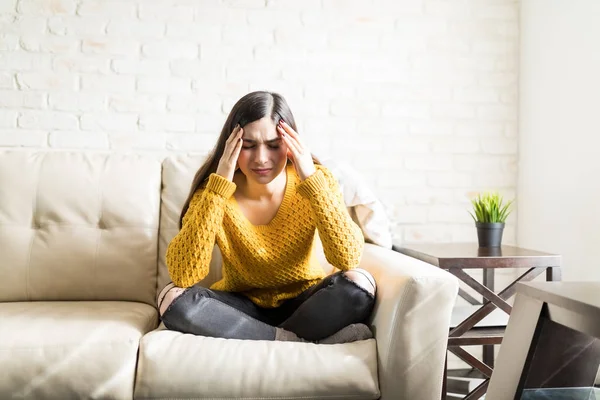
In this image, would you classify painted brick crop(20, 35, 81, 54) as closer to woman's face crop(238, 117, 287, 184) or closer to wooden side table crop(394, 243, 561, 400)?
woman's face crop(238, 117, 287, 184)

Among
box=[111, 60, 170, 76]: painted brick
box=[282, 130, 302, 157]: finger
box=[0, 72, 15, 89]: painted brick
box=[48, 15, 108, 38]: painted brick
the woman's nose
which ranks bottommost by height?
the woman's nose

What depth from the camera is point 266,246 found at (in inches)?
61.5

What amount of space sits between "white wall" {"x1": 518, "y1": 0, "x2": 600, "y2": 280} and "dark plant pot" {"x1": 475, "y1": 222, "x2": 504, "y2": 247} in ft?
1.08

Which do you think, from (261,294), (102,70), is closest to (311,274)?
(261,294)

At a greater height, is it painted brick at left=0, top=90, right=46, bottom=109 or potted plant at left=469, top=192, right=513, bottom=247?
painted brick at left=0, top=90, right=46, bottom=109

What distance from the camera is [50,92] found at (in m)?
2.09

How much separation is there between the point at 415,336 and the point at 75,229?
45.5 inches

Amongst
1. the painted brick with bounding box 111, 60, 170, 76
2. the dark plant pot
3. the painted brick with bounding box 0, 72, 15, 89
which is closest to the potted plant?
the dark plant pot

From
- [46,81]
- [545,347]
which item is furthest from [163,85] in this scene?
[545,347]

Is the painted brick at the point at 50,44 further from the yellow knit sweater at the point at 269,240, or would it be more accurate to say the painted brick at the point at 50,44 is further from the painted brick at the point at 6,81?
the yellow knit sweater at the point at 269,240

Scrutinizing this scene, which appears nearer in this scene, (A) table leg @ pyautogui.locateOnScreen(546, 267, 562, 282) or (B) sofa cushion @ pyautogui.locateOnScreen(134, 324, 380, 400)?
(B) sofa cushion @ pyautogui.locateOnScreen(134, 324, 380, 400)

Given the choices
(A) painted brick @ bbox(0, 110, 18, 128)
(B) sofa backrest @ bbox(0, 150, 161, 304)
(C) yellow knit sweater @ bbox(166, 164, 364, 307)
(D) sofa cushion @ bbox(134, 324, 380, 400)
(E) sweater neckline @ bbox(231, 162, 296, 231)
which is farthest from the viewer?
(A) painted brick @ bbox(0, 110, 18, 128)

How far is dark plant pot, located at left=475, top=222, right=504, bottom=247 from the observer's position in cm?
185

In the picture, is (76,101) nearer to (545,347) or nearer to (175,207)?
(175,207)
